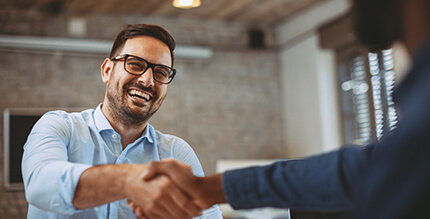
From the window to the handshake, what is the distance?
2.62 metres

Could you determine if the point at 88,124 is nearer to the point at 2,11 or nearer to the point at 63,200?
the point at 63,200

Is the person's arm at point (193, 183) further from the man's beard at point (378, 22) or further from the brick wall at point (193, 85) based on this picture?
the brick wall at point (193, 85)

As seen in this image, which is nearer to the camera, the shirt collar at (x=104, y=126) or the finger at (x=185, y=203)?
the finger at (x=185, y=203)

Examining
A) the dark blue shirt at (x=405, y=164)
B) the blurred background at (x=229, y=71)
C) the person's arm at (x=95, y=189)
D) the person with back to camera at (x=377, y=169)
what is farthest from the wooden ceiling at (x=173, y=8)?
the dark blue shirt at (x=405, y=164)

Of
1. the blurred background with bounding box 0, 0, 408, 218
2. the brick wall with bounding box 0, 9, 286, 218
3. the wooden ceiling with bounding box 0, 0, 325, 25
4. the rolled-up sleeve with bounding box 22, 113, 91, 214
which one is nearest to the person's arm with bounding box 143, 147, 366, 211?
the rolled-up sleeve with bounding box 22, 113, 91, 214

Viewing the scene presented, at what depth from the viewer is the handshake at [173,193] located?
0.92m

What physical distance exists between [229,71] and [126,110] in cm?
357

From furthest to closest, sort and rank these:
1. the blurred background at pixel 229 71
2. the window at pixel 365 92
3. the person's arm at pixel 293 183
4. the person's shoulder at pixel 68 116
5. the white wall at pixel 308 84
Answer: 1. the white wall at pixel 308 84
2. the blurred background at pixel 229 71
3. the window at pixel 365 92
4. the person's shoulder at pixel 68 116
5. the person's arm at pixel 293 183

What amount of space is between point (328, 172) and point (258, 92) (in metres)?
3.99

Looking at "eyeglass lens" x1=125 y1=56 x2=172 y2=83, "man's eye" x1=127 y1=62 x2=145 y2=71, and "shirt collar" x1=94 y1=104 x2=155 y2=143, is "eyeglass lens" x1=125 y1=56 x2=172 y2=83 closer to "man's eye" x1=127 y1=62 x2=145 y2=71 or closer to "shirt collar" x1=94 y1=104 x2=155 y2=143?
"man's eye" x1=127 y1=62 x2=145 y2=71

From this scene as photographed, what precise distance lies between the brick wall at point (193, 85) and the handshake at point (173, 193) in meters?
3.04

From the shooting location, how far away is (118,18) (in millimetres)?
4352

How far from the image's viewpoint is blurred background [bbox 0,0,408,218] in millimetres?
3963

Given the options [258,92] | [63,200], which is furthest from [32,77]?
[63,200]
